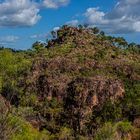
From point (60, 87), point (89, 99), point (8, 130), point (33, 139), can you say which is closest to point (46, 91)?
point (60, 87)

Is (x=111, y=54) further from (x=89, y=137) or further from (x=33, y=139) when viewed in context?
(x=33, y=139)

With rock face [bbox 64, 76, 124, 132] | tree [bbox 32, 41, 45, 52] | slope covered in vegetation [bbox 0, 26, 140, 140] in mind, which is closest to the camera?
slope covered in vegetation [bbox 0, 26, 140, 140]

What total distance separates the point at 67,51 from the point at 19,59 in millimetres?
16003

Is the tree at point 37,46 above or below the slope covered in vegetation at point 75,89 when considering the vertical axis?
above

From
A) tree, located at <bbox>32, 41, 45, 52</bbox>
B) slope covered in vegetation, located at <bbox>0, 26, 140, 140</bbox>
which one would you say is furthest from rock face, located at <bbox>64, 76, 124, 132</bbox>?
tree, located at <bbox>32, 41, 45, 52</bbox>

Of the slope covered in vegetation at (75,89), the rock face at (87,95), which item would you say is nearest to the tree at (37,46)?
the slope covered in vegetation at (75,89)

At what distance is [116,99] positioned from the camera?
119062 mm

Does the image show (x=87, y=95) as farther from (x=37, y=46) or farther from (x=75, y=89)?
(x=37, y=46)

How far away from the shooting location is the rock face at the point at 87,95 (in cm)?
11706

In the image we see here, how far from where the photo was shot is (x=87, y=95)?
120 metres

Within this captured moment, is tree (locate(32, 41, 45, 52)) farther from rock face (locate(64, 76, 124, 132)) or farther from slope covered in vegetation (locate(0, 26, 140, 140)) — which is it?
rock face (locate(64, 76, 124, 132))

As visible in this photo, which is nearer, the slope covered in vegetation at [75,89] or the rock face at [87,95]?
the slope covered in vegetation at [75,89]

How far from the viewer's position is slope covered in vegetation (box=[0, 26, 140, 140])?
11125cm

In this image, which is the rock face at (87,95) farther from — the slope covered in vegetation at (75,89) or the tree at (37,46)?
the tree at (37,46)
